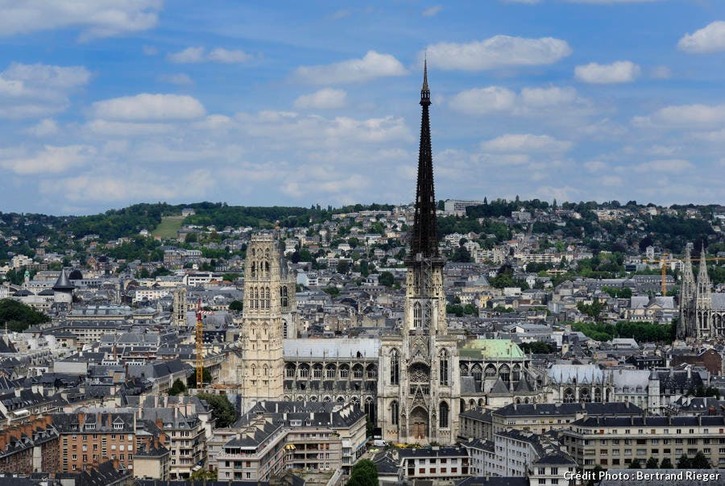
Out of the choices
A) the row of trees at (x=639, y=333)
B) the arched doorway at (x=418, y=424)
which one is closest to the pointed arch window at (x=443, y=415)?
the arched doorway at (x=418, y=424)

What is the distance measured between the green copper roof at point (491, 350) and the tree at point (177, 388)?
24.1 meters

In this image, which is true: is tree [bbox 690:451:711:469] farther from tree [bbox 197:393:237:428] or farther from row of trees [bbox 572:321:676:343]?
row of trees [bbox 572:321:676:343]

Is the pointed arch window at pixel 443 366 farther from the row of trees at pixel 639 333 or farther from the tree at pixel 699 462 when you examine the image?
the row of trees at pixel 639 333

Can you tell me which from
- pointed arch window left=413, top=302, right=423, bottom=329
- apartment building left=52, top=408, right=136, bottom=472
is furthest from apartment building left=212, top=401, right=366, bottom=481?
pointed arch window left=413, top=302, right=423, bottom=329

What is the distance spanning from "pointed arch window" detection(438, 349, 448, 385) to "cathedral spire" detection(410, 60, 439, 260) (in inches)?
336

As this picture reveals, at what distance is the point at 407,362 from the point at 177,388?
23681 mm

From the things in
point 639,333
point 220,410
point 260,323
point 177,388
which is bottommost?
point 639,333

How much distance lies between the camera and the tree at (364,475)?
288 ft

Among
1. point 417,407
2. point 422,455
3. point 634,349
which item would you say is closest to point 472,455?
point 422,455

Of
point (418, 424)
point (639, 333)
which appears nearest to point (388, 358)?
point (418, 424)

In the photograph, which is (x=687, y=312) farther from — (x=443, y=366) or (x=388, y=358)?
(x=388, y=358)

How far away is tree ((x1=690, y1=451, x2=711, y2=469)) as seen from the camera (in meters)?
93.6

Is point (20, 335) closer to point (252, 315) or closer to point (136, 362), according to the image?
point (136, 362)

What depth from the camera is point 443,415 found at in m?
117
